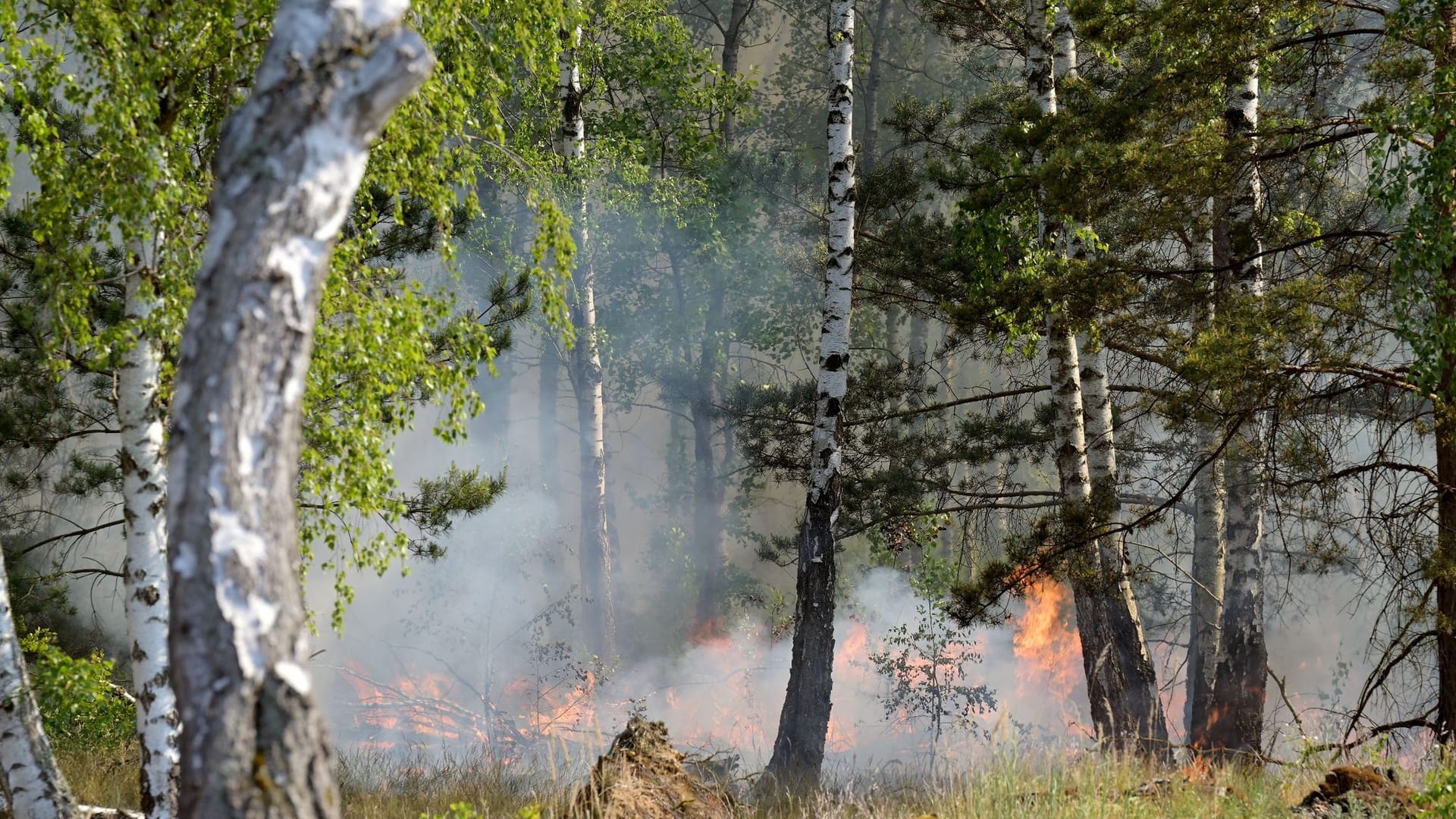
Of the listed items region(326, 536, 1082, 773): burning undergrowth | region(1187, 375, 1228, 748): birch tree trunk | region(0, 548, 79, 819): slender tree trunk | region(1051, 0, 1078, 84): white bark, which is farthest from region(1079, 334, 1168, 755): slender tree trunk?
region(326, 536, 1082, 773): burning undergrowth

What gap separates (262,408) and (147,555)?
3.26 m

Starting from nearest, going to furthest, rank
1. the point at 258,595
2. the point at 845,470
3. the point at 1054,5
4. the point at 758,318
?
the point at 258,595, the point at 1054,5, the point at 845,470, the point at 758,318

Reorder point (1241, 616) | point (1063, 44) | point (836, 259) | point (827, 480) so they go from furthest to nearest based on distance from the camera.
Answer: point (1241, 616)
point (1063, 44)
point (836, 259)
point (827, 480)

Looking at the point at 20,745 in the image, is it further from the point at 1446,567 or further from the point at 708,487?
the point at 708,487

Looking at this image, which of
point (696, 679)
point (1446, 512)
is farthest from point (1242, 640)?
point (696, 679)

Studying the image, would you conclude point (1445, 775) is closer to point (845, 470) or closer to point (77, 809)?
point (77, 809)

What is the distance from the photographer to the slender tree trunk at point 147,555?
4.70 metres

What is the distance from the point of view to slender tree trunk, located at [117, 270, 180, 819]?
470cm

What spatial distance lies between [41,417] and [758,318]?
1237cm

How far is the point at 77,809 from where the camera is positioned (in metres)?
5.03

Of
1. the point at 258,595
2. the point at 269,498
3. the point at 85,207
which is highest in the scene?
the point at 85,207

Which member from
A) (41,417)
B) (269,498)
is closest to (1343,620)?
(41,417)

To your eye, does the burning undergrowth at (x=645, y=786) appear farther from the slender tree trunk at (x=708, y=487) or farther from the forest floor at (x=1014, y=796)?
the slender tree trunk at (x=708, y=487)

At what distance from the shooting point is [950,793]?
5.18 m
